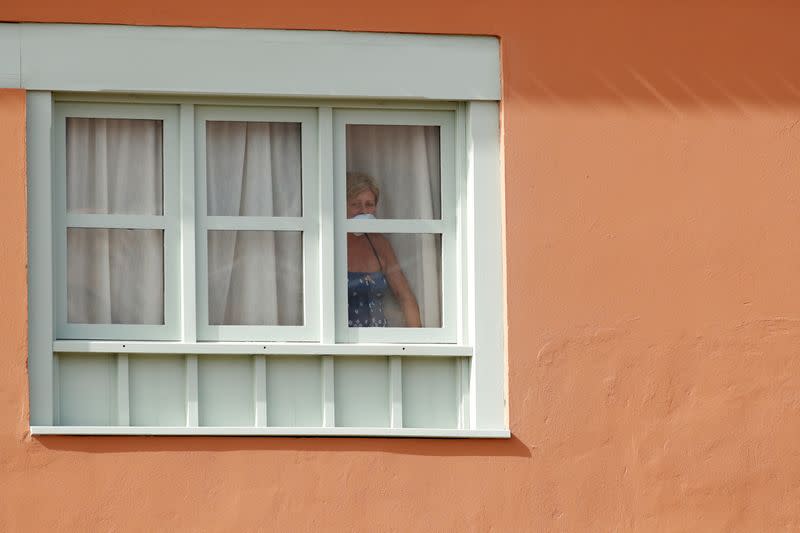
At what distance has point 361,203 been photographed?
29.4 ft

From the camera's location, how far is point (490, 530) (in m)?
8.54

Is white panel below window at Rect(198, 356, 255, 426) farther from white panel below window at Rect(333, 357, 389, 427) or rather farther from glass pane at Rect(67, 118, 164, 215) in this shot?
glass pane at Rect(67, 118, 164, 215)

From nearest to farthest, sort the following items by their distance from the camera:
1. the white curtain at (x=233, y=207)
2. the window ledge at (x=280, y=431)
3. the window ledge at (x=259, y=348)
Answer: the window ledge at (x=280, y=431)
the window ledge at (x=259, y=348)
the white curtain at (x=233, y=207)

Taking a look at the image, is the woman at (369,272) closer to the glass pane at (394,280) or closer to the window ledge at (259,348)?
the glass pane at (394,280)

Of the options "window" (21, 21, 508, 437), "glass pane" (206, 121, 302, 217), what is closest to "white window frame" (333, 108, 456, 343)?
"window" (21, 21, 508, 437)

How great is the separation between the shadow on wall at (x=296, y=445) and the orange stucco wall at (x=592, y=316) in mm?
11

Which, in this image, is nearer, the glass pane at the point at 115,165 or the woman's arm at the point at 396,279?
the glass pane at the point at 115,165

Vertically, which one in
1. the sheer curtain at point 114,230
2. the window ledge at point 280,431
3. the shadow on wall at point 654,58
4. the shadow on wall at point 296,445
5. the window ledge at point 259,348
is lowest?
the shadow on wall at point 296,445

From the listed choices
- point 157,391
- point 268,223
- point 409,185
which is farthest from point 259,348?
point 409,185

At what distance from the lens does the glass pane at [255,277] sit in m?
8.84

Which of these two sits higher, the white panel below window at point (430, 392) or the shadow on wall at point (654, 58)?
the shadow on wall at point (654, 58)

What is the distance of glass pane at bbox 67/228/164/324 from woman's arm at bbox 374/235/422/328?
109 centimetres

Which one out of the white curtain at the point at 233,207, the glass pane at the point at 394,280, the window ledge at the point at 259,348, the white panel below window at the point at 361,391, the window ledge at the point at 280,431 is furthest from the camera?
the glass pane at the point at 394,280

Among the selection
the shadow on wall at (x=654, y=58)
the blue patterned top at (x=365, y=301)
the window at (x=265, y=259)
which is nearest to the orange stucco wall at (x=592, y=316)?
the shadow on wall at (x=654, y=58)
